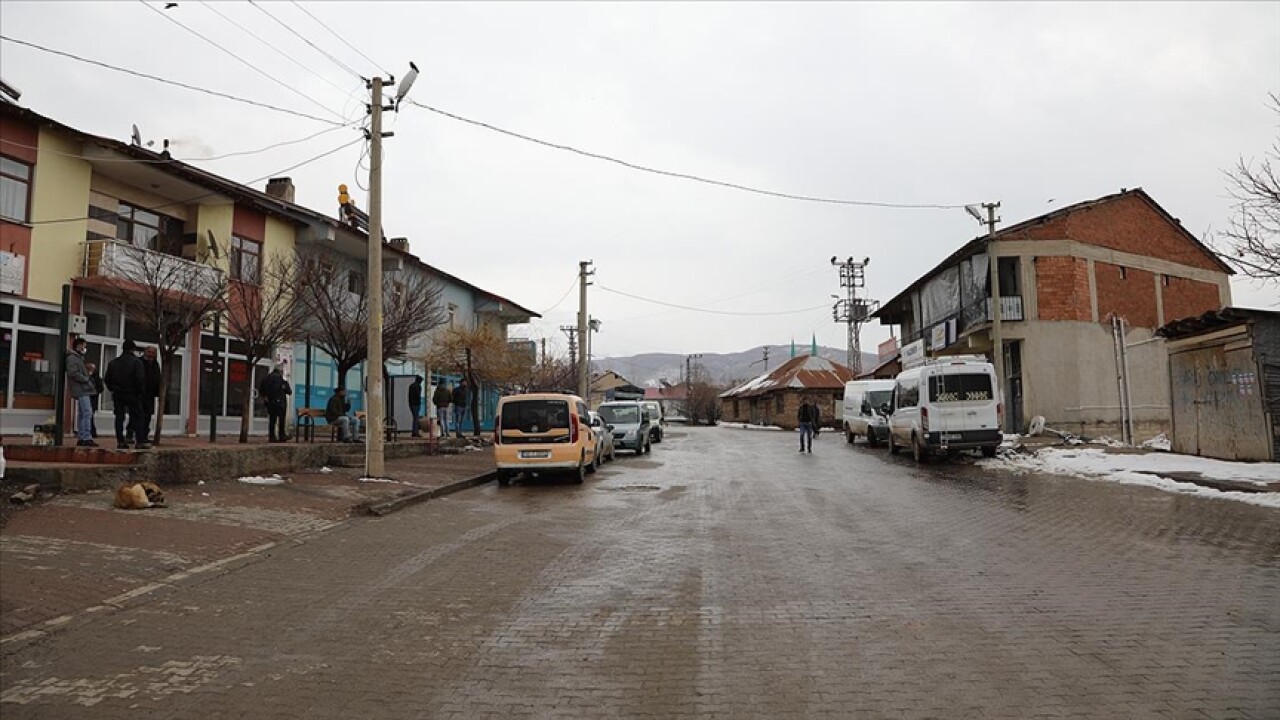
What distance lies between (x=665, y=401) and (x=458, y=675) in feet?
422

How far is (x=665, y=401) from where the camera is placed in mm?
133375

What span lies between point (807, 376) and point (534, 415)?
153 feet

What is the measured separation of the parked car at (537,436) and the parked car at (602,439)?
2489 mm

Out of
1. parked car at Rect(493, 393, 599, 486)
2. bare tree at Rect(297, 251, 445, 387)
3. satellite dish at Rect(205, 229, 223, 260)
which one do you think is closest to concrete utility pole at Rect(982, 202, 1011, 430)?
parked car at Rect(493, 393, 599, 486)

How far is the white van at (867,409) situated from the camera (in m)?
29.3

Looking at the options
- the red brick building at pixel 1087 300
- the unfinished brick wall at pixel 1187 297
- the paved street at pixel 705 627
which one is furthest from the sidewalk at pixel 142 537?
the unfinished brick wall at pixel 1187 297

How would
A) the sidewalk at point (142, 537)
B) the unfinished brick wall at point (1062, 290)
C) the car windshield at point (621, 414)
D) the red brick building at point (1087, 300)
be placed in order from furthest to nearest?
1. the unfinished brick wall at point (1062, 290)
2. the red brick building at point (1087, 300)
3. the car windshield at point (621, 414)
4. the sidewalk at point (142, 537)

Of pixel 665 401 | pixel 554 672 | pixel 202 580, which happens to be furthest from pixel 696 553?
pixel 665 401

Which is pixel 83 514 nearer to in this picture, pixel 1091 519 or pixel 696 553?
pixel 696 553

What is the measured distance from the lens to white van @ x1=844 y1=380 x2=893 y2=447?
29.3 meters

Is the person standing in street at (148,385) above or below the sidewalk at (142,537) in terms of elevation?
above

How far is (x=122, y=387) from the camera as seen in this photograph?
12.3 m

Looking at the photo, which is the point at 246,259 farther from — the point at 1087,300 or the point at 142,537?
the point at 1087,300

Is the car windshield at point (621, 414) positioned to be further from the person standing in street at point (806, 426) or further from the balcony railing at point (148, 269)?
the balcony railing at point (148, 269)
